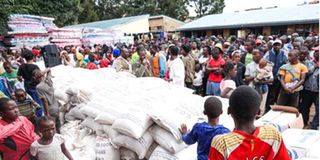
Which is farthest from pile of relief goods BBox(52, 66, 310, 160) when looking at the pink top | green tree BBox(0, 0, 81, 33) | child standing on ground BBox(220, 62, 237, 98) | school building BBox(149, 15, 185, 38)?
school building BBox(149, 15, 185, 38)

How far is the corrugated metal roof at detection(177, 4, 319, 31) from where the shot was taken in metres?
19.0

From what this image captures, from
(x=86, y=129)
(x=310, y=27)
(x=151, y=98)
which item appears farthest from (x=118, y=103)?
(x=310, y=27)

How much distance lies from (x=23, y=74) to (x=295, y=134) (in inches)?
148

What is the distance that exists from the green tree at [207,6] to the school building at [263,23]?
1861cm

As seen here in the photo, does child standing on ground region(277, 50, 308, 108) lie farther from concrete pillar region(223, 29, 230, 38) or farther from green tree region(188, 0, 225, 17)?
green tree region(188, 0, 225, 17)

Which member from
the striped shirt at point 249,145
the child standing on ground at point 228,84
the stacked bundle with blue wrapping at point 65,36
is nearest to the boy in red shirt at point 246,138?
the striped shirt at point 249,145

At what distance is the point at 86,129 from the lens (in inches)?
167

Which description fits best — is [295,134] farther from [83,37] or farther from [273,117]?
[83,37]

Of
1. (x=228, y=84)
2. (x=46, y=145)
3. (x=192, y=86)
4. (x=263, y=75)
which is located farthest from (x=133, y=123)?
(x=192, y=86)

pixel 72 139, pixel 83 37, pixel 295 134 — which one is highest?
pixel 83 37

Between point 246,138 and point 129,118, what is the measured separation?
76.5 inches

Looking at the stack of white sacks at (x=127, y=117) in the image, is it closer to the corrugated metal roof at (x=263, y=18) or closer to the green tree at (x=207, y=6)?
the corrugated metal roof at (x=263, y=18)

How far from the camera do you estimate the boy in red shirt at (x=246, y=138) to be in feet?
4.91

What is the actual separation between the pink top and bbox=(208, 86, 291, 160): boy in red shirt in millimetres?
1793
